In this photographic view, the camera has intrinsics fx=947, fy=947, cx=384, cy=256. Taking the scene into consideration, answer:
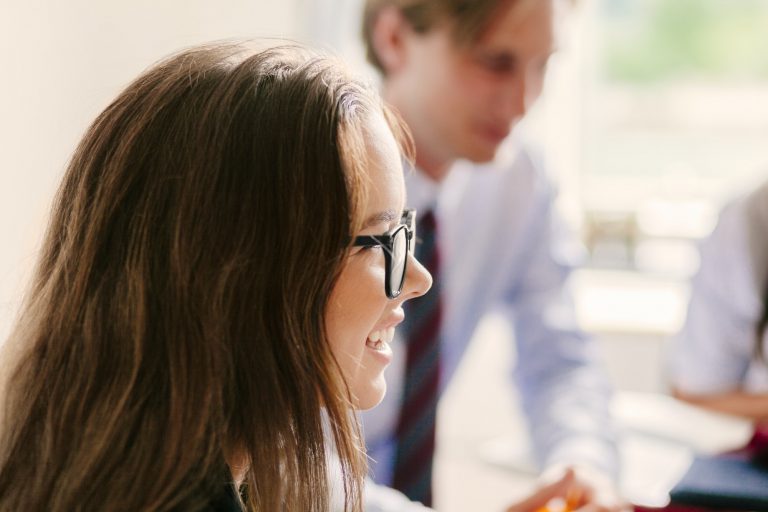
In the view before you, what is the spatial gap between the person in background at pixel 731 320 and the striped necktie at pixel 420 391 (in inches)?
23.4

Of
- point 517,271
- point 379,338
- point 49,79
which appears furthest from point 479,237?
point 379,338

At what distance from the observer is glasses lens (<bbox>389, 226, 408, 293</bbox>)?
2.64 feet

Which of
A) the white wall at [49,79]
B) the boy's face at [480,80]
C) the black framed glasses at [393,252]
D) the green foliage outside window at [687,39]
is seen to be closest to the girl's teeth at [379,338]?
the black framed glasses at [393,252]

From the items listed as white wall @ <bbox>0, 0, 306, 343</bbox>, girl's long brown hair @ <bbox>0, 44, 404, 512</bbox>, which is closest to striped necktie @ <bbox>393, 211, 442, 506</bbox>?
white wall @ <bbox>0, 0, 306, 343</bbox>

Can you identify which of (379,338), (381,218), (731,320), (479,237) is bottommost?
(731,320)

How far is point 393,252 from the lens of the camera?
2.63 feet

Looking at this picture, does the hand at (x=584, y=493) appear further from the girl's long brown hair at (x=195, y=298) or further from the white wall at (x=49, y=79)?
the white wall at (x=49, y=79)

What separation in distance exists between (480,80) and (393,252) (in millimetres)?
800

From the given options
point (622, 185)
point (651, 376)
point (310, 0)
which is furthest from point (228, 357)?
point (622, 185)

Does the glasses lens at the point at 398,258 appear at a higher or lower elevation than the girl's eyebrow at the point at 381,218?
lower

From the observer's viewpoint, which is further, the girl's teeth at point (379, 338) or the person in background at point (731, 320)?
the person in background at point (731, 320)

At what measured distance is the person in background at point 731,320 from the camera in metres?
1.72

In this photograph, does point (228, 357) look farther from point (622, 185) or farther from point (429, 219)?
point (622, 185)

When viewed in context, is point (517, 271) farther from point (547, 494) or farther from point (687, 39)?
point (687, 39)
